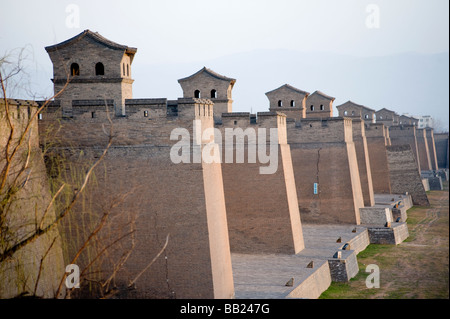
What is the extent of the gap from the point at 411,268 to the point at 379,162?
14.3 metres

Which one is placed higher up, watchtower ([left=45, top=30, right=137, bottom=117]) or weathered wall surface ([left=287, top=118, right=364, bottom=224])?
watchtower ([left=45, top=30, right=137, bottom=117])

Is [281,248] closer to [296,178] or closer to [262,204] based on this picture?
[262,204]

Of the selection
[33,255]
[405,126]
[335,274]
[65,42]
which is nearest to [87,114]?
[65,42]

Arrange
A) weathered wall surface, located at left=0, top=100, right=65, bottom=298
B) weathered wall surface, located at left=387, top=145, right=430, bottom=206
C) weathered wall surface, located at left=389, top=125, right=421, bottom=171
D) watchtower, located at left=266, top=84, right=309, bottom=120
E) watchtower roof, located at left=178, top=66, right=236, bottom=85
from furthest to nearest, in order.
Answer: weathered wall surface, located at left=389, top=125, right=421, bottom=171
weathered wall surface, located at left=387, top=145, right=430, bottom=206
watchtower, located at left=266, top=84, right=309, bottom=120
watchtower roof, located at left=178, top=66, right=236, bottom=85
weathered wall surface, located at left=0, top=100, right=65, bottom=298

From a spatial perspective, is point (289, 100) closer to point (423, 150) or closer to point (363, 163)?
point (363, 163)

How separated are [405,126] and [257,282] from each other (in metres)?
32.9

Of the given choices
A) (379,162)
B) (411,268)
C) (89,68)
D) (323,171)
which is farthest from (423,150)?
(89,68)

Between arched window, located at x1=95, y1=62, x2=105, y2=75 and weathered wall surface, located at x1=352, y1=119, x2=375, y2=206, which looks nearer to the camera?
arched window, located at x1=95, y1=62, x2=105, y2=75

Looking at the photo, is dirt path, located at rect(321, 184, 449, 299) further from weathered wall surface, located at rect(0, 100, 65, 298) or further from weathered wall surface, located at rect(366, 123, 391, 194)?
weathered wall surface, located at rect(0, 100, 65, 298)

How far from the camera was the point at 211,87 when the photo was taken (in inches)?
747

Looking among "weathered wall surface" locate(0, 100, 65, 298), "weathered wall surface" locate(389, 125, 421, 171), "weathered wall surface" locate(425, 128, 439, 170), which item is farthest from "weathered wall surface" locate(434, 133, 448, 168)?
"weathered wall surface" locate(0, 100, 65, 298)

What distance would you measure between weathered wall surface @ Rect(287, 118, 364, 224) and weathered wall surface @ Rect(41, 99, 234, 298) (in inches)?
443

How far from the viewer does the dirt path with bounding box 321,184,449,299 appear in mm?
15943

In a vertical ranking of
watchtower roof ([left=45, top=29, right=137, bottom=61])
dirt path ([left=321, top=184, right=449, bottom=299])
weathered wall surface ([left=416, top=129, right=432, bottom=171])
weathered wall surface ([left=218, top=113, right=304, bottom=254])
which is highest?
watchtower roof ([left=45, top=29, right=137, bottom=61])
